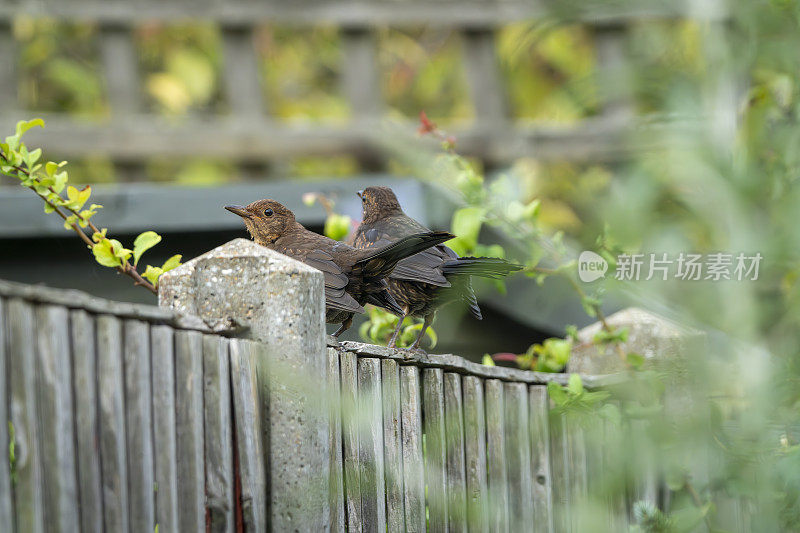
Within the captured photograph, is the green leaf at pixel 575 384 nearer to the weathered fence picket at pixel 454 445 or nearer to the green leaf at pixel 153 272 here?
the weathered fence picket at pixel 454 445

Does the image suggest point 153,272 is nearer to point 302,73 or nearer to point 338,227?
point 338,227

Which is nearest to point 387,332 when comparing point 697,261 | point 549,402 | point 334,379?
point 549,402

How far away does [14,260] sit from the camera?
13.1ft

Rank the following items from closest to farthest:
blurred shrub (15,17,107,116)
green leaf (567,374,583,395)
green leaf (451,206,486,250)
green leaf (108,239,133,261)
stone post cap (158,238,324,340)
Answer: stone post cap (158,238,324,340), green leaf (108,239,133,261), green leaf (567,374,583,395), green leaf (451,206,486,250), blurred shrub (15,17,107,116)

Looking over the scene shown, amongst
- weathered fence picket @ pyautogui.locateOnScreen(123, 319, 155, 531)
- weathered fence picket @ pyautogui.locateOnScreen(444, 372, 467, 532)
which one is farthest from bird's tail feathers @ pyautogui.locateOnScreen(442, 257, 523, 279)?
weathered fence picket @ pyautogui.locateOnScreen(123, 319, 155, 531)

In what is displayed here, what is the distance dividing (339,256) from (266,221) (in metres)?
0.43

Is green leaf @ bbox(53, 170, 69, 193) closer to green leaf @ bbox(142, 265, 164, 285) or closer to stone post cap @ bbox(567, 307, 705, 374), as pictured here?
green leaf @ bbox(142, 265, 164, 285)

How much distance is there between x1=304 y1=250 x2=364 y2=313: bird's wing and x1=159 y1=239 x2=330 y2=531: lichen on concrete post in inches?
15.8

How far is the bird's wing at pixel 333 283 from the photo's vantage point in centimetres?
246

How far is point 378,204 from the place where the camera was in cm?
312

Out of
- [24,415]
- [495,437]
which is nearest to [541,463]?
[495,437]

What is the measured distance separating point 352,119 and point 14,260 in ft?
8.30

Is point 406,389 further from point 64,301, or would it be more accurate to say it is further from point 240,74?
point 240,74

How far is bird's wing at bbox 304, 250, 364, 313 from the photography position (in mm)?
2455
